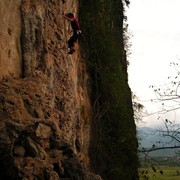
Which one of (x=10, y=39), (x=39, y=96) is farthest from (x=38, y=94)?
(x=10, y=39)

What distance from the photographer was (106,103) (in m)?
22.5

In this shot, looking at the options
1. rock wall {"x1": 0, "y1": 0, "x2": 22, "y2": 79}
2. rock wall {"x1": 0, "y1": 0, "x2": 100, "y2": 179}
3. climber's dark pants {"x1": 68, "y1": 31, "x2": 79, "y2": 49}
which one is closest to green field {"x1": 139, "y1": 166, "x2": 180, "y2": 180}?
rock wall {"x1": 0, "y1": 0, "x2": 100, "y2": 179}

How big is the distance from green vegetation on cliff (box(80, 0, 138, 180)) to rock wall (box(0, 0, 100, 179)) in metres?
3.25

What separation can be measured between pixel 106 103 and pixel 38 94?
12.0 meters

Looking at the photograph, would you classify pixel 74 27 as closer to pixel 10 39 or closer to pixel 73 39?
pixel 73 39

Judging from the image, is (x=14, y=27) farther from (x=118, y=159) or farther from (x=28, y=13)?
(x=118, y=159)

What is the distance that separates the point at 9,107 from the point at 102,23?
14782 mm

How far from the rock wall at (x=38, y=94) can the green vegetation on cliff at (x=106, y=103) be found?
10.6 ft

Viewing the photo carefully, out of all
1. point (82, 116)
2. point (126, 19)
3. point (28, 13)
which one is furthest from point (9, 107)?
point (126, 19)

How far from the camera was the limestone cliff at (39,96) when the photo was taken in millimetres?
7930

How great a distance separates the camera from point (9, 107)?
875 centimetres

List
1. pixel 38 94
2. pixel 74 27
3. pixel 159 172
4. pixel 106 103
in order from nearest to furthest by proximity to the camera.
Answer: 1. pixel 159 172
2. pixel 38 94
3. pixel 74 27
4. pixel 106 103

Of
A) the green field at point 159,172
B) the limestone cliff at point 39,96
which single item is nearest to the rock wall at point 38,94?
the limestone cliff at point 39,96

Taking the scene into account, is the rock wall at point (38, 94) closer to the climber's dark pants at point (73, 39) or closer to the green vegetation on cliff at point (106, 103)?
the climber's dark pants at point (73, 39)
